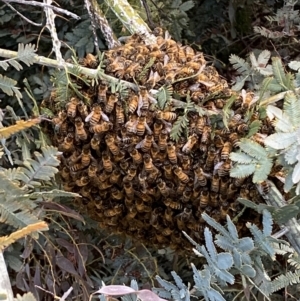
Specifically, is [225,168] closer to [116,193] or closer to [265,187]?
[265,187]

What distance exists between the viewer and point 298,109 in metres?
0.78

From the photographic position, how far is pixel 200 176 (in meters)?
0.92

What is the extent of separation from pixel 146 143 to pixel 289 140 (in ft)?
0.85

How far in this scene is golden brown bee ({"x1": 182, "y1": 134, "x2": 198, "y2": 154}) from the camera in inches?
36.0

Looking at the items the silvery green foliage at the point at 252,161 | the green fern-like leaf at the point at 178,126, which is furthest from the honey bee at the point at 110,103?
the silvery green foliage at the point at 252,161

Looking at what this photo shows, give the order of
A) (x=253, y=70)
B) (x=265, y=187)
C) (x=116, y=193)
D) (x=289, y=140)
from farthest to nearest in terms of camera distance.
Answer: (x=253, y=70), (x=116, y=193), (x=265, y=187), (x=289, y=140)

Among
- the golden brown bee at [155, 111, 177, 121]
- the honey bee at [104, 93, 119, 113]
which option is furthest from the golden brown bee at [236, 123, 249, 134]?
the honey bee at [104, 93, 119, 113]

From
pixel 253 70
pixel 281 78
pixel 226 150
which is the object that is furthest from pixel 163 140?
pixel 253 70

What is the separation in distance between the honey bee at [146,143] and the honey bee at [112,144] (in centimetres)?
4

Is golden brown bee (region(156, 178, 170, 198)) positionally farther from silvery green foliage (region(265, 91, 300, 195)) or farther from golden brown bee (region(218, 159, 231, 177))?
silvery green foliage (region(265, 91, 300, 195))

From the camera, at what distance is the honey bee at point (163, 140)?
0.92 m

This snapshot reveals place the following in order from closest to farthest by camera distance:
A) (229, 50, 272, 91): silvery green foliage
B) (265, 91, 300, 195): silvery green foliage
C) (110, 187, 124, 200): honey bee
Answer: (265, 91, 300, 195): silvery green foliage
(110, 187, 124, 200): honey bee
(229, 50, 272, 91): silvery green foliage

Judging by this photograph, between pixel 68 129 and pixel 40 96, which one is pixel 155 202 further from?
pixel 40 96

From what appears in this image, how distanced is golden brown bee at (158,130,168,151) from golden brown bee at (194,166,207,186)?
0.06 metres
